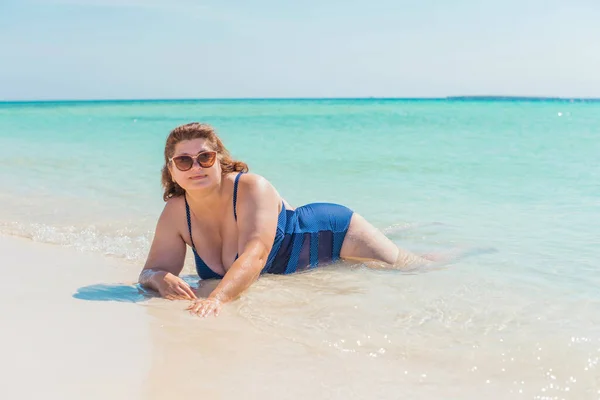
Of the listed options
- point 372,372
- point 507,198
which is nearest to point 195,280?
point 372,372

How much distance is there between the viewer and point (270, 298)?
12.7ft

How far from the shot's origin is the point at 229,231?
4148 mm

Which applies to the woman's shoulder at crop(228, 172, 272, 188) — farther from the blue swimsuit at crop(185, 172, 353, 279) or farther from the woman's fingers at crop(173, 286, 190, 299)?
the woman's fingers at crop(173, 286, 190, 299)

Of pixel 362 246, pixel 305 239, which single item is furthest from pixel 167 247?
pixel 362 246

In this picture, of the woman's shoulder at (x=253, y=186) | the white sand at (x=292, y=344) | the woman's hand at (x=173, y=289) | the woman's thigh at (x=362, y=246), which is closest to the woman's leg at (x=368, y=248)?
the woman's thigh at (x=362, y=246)

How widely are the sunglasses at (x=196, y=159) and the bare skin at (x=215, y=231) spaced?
0.03 meters

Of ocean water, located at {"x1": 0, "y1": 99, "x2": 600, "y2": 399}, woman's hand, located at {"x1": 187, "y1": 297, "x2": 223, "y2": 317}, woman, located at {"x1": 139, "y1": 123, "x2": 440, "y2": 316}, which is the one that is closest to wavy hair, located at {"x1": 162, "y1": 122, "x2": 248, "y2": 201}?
woman, located at {"x1": 139, "y1": 123, "x2": 440, "y2": 316}

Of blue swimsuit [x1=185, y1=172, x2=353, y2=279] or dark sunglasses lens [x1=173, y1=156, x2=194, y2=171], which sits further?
blue swimsuit [x1=185, y1=172, x2=353, y2=279]

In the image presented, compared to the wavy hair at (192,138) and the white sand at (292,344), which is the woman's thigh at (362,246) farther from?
the wavy hair at (192,138)

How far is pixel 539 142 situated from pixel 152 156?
422 inches

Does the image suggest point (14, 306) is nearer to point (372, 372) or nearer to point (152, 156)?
point (372, 372)

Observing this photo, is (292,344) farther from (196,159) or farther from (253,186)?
(196,159)

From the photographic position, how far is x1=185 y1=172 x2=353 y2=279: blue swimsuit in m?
4.36

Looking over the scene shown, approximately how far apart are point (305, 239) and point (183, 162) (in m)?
1.12
